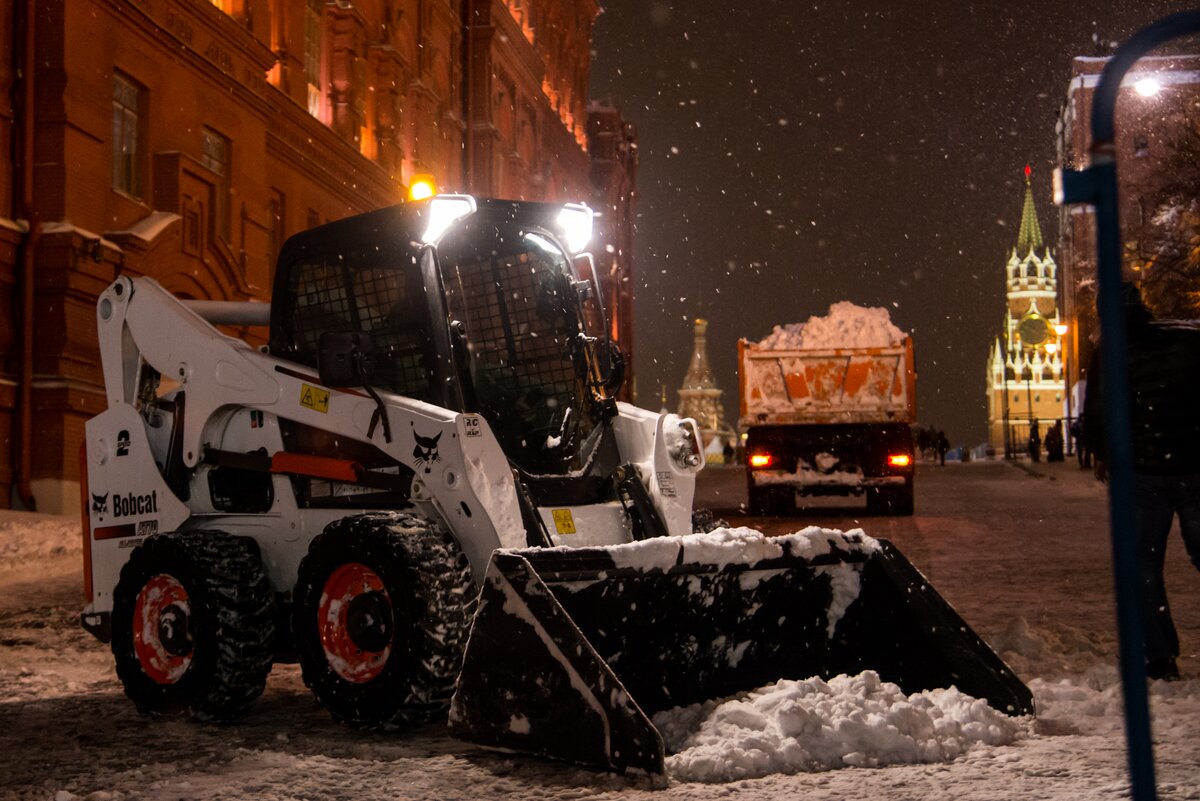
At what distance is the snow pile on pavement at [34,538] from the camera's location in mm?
14562

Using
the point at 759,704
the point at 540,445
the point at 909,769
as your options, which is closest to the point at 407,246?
the point at 540,445

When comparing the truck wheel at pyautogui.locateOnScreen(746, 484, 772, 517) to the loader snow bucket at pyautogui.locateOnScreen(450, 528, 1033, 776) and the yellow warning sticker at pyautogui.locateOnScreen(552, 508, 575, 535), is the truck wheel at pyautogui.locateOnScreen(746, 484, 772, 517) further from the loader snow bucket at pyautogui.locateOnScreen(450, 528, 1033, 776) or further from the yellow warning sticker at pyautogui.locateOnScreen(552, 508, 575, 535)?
the loader snow bucket at pyautogui.locateOnScreen(450, 528, 1033, 776)

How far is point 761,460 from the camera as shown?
22.1 m

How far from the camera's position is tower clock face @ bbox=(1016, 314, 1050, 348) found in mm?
186438

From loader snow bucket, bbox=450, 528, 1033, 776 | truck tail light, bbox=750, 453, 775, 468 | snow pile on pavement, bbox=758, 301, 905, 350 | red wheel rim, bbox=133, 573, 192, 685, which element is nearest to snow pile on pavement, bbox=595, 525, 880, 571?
loader snow bucket, bbox=450, 528, 1033, 776

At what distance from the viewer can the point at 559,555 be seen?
5852 mm

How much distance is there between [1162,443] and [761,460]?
1493 cm

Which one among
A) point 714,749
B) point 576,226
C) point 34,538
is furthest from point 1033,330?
point 714,749

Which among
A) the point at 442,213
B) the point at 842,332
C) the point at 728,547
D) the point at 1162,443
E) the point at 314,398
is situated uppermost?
the point at 842,332

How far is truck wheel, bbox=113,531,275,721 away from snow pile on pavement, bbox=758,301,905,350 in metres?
17.7

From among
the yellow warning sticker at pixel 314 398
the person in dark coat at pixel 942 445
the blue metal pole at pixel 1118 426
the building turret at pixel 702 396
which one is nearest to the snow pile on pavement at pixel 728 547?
the yellow warning sticker at pixel 314 398

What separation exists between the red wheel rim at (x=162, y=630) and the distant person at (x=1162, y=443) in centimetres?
467

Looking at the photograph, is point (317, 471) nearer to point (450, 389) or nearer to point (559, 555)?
point (450, 389)

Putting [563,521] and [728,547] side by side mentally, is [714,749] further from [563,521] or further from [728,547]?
[563,521]
